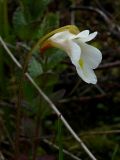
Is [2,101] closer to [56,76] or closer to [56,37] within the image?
[56,76]

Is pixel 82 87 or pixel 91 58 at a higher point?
pixel 91 58

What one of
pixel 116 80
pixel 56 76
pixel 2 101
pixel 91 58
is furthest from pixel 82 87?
pixel 91 58

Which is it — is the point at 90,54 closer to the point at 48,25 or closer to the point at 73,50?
the point at 73,50

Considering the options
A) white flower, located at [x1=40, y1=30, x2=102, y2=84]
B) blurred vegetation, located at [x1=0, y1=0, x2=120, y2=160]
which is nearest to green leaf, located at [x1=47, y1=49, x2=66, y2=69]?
blurred vegetation, located at [x1=0, y1=0, x2=120, y2=160]

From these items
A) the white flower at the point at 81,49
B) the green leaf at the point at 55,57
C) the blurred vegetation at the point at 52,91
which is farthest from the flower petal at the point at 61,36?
the green leaf at the point at 55,57

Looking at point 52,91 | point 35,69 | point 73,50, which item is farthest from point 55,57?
point 73,50

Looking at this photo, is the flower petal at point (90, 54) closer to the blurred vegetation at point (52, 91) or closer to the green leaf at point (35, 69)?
the blurred vegetation at point (52, 91)

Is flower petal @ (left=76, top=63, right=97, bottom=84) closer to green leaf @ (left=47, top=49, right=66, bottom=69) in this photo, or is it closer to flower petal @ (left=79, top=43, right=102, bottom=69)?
flower petal @ (left=79, top=43, right=102, bottom=69)
